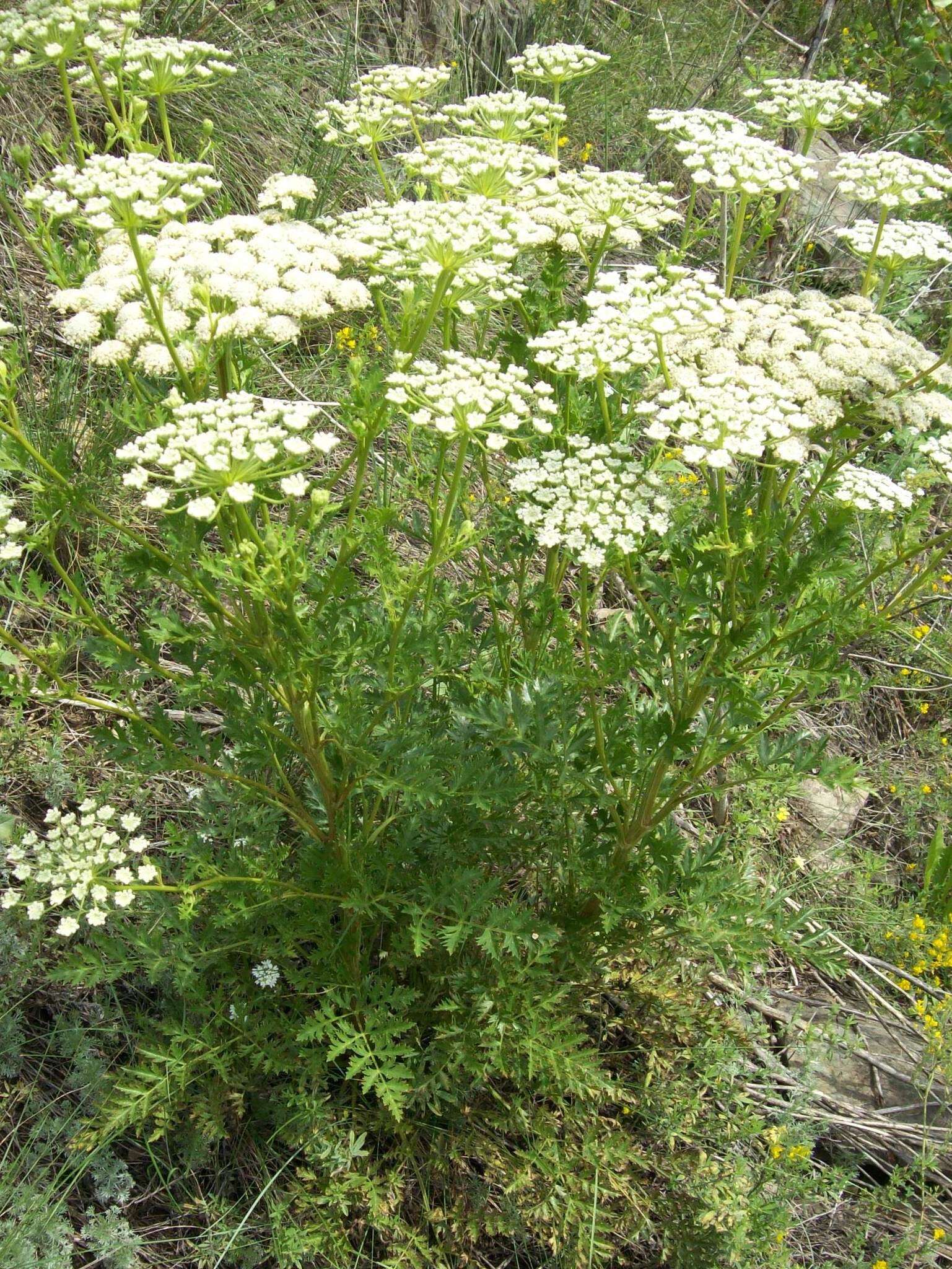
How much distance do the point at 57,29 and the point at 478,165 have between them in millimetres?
1291

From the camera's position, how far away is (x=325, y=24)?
7.95 metres

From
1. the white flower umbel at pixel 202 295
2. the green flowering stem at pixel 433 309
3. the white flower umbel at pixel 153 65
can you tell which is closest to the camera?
the white flower umbel at pixel 202 295

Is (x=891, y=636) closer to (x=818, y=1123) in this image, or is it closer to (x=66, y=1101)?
(x=818, y=1123)

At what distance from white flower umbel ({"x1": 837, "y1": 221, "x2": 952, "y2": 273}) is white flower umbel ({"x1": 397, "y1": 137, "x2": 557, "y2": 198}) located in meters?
1.05

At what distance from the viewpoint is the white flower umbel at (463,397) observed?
2.58m

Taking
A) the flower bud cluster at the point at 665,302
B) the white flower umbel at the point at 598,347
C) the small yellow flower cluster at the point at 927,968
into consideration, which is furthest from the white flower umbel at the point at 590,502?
the small yellow flower cluster at the point at 927,968

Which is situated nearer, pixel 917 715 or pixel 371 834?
pixel 371 834

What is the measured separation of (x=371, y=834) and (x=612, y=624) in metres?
1.33

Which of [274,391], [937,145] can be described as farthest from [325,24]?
[937,145]

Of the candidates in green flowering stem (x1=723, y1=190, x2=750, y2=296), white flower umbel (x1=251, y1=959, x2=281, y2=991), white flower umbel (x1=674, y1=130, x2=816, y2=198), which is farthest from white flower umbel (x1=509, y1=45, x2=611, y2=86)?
white flower umbel (x1=251, y1=959, x2=281, y2=991)

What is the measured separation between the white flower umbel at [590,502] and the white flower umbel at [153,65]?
5.43ft

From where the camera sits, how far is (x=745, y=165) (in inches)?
122

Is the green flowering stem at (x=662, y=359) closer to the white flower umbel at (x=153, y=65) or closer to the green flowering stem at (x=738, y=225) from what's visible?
the green flowering stem at (x=738, y=225)

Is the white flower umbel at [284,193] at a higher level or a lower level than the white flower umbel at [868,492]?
higher
